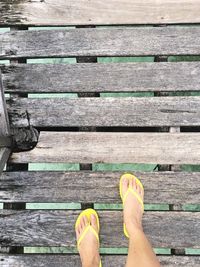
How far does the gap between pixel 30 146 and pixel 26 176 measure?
140 mm

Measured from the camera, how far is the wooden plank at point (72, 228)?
167 cm

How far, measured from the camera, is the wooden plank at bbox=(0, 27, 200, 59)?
1.78m

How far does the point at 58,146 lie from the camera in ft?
5.74

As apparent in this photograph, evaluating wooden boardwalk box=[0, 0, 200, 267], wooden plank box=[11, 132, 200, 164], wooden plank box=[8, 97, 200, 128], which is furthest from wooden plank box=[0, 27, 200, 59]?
wooden plank box=[11, 132, 200, 164]

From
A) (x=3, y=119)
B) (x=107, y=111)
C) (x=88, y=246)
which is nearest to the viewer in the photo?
(x=3, y=119)

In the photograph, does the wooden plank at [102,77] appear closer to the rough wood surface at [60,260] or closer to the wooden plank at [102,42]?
the wooden plank at [102,42]

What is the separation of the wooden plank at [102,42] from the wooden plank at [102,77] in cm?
6

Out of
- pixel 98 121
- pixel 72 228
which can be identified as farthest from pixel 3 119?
pixel 72 228

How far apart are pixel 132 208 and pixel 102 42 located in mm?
787

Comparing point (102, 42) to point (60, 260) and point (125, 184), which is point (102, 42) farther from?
point (60, 260)

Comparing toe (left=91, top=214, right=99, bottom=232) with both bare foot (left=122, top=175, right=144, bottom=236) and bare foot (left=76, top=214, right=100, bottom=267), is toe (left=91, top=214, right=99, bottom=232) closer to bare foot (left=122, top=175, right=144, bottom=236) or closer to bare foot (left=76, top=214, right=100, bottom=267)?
bare foot (left=76, top=214, right=100, bottom=267)

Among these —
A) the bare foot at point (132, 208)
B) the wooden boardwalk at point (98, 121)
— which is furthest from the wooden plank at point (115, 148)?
the bare foot at point (132, 208)

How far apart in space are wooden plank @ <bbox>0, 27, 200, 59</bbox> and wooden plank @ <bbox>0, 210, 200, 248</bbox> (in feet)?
2.45

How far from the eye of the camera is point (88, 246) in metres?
1.65
